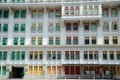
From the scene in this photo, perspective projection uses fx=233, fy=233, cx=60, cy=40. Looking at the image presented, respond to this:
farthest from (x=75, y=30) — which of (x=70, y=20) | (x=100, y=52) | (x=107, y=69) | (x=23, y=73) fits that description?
(x=23, y=73)

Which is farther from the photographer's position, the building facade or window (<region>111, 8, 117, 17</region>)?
window (<region>111, 8, 117, 17</region>)

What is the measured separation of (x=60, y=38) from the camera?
50.3 metres

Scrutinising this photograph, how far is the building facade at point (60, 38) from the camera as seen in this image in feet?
159

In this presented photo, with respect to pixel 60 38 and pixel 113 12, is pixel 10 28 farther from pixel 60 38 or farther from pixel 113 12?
pixel 113 12

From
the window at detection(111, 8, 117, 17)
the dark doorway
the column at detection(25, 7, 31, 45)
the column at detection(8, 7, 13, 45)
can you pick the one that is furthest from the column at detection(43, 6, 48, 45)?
the window at detection(111, 8, 117, 17)

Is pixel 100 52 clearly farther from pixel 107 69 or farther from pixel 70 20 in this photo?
pixel 70 20

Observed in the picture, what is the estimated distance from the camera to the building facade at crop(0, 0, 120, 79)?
159 ft

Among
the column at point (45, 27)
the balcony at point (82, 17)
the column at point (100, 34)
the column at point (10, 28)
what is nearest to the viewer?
the balcony at point (82, 17)

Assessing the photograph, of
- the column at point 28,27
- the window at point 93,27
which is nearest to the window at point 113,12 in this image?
the window at point 93,27

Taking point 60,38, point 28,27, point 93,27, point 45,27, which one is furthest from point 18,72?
point 93,27

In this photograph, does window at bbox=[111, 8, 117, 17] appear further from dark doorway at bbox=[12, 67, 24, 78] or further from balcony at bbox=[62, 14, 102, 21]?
dark doorway at bbox=[12, 67, 24, 78]

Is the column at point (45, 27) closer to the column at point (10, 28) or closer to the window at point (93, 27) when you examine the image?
the column at point (10, 28)

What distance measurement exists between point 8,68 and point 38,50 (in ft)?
24.1

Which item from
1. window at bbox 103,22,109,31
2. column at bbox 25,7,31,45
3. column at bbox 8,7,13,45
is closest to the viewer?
window at bbox 103,22,109,31
